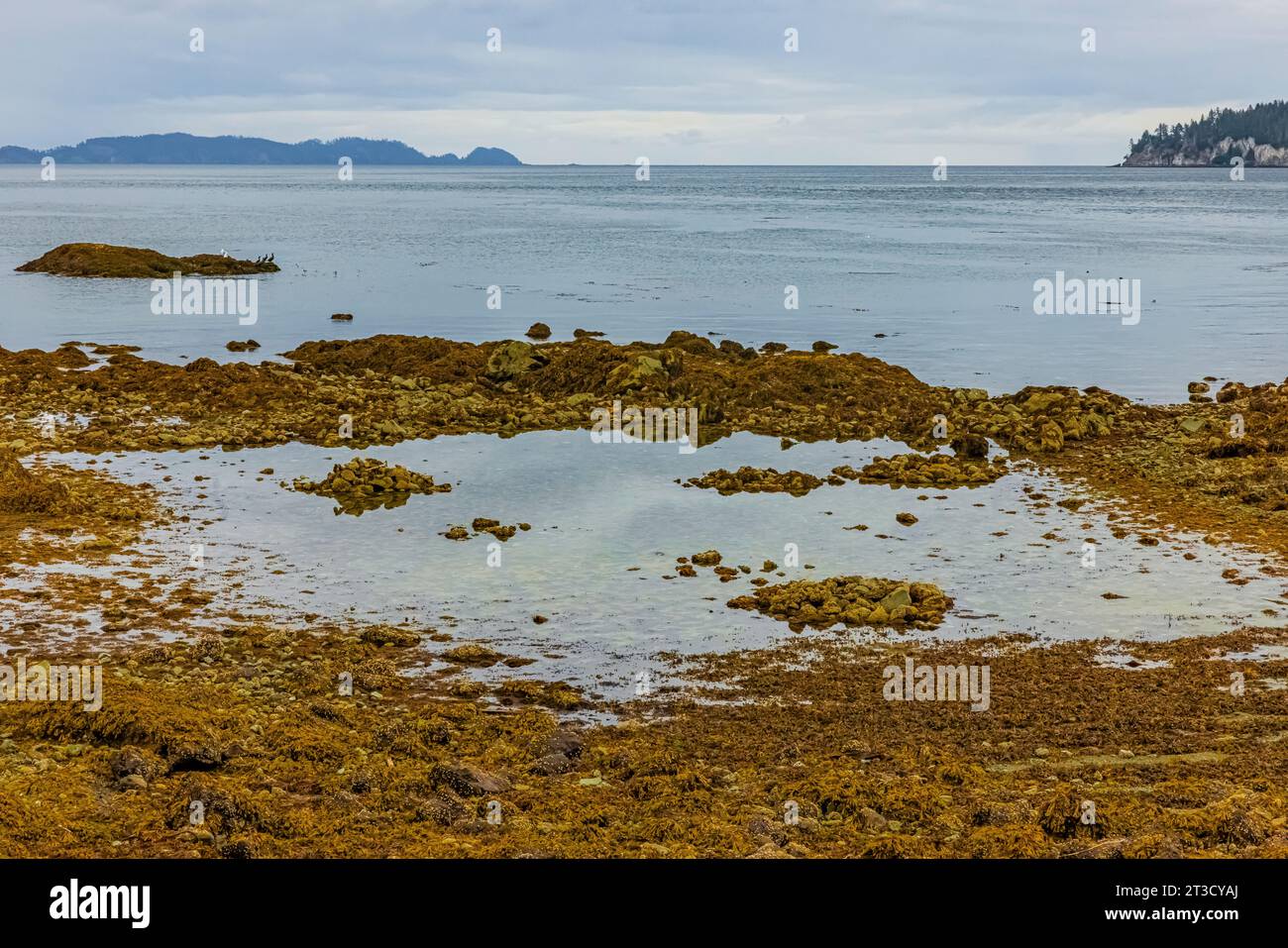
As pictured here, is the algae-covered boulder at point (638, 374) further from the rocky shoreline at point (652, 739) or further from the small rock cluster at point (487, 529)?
the small rock cluster at point (487, 529)

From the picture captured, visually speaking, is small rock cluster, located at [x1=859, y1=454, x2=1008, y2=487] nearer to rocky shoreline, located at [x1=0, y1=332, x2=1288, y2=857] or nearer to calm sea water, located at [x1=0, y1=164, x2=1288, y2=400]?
rocky shoreline, located at [x1=0, y1=332, x2=1288, y2=857]

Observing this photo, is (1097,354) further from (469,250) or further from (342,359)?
(469,250)

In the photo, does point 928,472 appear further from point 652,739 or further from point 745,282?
point 745,282

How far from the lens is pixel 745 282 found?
2613 inches

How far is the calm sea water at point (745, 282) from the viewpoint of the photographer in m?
A: 42.2

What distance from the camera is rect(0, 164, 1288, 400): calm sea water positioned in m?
42.2

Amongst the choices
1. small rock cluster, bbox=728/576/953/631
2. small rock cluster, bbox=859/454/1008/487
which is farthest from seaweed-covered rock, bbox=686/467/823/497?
small rock cluster, bbox=728/576/953/631

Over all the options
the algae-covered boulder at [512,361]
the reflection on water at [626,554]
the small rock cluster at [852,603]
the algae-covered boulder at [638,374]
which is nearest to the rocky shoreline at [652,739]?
the small rock cluster at [852,603]

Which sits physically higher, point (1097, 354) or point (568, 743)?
point (1097, 354)

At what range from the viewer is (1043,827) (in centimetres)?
1012

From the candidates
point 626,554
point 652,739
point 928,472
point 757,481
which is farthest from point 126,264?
point 652,739

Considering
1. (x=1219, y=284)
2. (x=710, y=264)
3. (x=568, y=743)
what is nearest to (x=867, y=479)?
(x=568, y=743)
